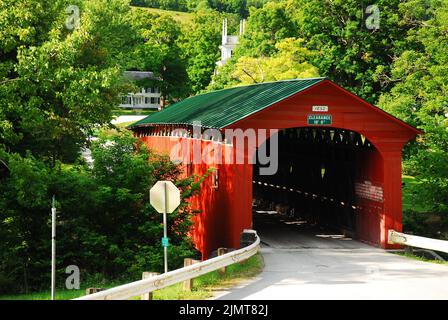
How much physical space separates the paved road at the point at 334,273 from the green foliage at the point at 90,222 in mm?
3211

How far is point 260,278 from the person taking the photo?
15.2 m

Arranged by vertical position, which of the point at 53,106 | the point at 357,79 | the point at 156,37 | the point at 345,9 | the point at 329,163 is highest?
the point at 156,37

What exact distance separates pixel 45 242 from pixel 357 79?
34539mm

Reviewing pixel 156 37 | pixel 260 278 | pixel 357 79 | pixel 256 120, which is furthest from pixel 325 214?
pixel 156 37

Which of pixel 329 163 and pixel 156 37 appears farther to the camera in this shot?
pixel 156 37

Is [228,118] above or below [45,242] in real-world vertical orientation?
above

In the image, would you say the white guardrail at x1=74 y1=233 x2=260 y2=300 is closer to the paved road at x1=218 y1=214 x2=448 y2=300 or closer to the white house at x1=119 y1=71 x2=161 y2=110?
the paved road at x1=218 y1=214 x2=448 y2=300

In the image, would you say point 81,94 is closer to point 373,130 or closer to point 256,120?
point 256,120

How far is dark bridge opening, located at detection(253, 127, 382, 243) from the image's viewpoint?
22.5 m

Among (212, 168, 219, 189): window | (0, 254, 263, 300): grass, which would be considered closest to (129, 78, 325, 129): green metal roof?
(212, 168, 219, 189): window

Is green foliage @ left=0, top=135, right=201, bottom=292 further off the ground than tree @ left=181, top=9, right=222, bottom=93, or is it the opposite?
tree @ left=181, top=9, right=222, bottom=93

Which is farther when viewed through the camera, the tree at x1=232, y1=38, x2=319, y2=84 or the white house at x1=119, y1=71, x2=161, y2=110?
the white house at x1=119, y1=71, x2=161, y2=110

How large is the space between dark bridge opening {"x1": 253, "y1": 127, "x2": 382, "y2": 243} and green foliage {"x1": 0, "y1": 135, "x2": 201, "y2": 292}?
5.56 metres

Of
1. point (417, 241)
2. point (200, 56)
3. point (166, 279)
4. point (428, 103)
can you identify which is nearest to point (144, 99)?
point (200, 56)
